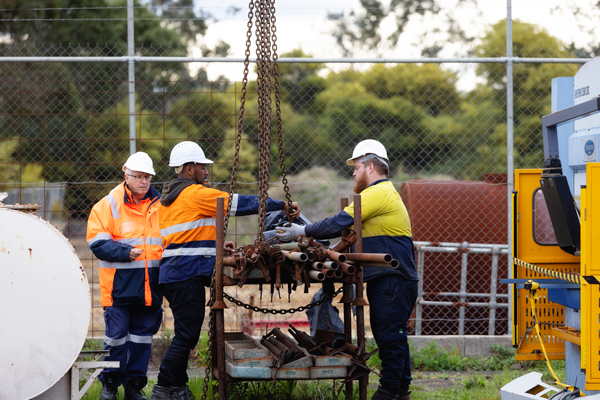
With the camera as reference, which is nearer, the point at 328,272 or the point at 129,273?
the point at 328,272

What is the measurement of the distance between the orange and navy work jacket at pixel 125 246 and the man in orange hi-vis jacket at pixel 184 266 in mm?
423

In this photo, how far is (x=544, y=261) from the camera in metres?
4.98

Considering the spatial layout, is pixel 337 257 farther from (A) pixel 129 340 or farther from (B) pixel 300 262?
(A) pixel 129 340

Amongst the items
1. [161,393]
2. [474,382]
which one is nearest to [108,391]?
[161,393]

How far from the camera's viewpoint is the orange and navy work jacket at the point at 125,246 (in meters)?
5.29

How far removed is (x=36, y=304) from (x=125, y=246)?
51.3 inches

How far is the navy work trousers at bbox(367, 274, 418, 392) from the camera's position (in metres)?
4.73

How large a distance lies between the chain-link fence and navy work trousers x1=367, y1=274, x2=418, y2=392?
927 mm

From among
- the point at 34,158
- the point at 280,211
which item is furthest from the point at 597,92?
the point at 34,158

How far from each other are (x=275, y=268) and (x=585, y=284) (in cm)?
196

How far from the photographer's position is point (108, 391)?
5.27m

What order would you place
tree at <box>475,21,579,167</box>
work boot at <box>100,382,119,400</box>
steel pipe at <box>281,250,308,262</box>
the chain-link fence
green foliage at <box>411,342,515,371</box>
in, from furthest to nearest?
tree at <box>475,21,579,167</box>
the chain-link fence
green foliage at <box>411,342,515,371</box>
work boot at <box>100,382,119,400</box>
steel pipe at <box>281,250,308,262</box>

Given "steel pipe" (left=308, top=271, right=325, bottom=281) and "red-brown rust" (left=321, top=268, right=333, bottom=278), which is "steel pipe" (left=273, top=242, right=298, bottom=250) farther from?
"red-brown rust" (left=321, top=268, right=333, bottom=278)

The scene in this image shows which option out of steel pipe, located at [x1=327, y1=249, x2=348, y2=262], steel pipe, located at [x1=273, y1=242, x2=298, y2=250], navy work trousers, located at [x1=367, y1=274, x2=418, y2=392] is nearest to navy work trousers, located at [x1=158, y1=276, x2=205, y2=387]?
steel pipe, located at [x1=273, y1=242, x2=298, y2=250]
